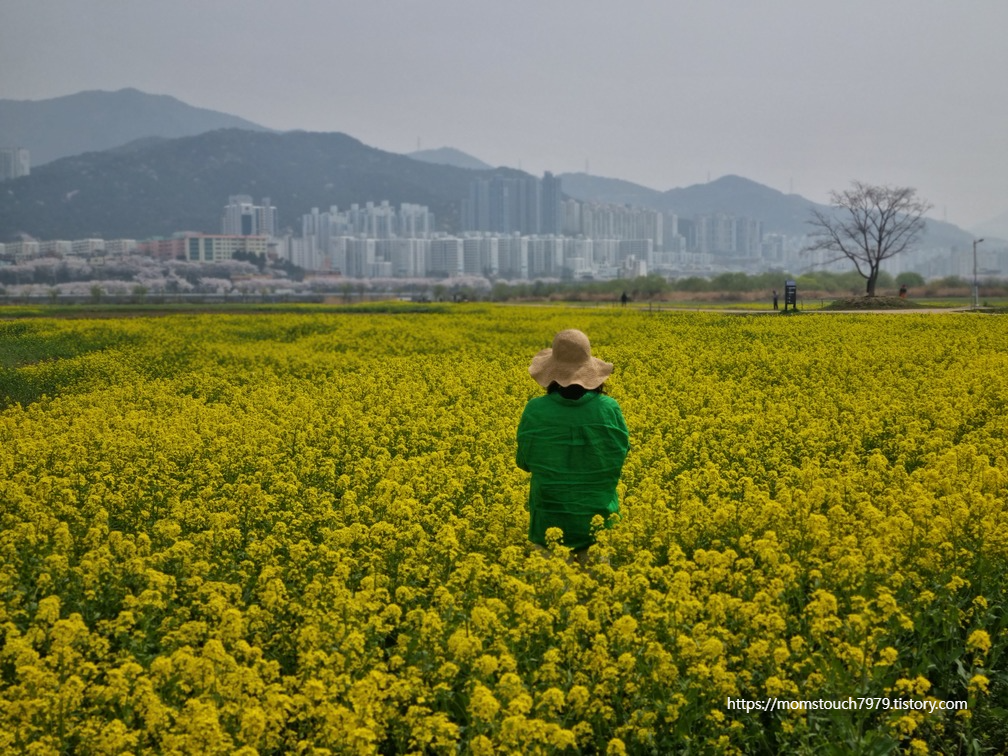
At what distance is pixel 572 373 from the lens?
7.10 m

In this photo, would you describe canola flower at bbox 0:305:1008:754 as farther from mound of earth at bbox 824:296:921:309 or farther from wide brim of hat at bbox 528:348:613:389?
mound of earth at bbox 824:296:921:309

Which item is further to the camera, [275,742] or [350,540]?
[350,540]

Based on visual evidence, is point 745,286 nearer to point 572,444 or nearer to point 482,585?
point 572,444

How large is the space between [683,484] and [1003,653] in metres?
2.98

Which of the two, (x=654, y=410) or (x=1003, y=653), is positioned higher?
(x=654, y=410)

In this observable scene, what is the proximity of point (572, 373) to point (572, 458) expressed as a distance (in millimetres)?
575

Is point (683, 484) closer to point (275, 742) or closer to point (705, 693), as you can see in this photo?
point (705, 693)

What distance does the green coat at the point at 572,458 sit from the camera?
712 cm

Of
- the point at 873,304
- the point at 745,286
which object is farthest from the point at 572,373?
the point at 745,286

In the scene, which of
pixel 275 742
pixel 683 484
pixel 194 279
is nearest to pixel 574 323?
pixel 683 484

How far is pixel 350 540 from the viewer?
753 centimetres

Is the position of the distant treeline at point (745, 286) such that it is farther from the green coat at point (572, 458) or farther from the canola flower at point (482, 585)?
the green coat at point (572, 458)

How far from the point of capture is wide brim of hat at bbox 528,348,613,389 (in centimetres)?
709

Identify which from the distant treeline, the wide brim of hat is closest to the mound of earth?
the distant treeline
